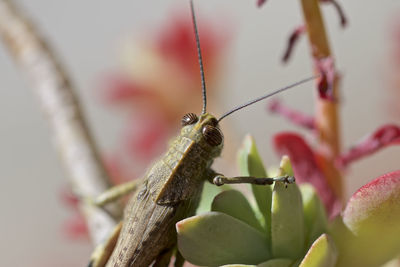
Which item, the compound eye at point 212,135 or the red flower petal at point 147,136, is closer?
the compound eye at point 212,135

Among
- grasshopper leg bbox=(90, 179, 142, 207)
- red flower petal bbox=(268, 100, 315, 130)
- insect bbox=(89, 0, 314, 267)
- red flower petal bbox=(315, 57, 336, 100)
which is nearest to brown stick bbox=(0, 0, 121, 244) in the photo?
grasshopper leg bbox=(90, 179, 142, 207)

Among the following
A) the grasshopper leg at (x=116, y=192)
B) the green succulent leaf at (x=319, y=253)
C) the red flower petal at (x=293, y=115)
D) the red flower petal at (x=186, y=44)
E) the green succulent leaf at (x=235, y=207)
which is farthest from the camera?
the red flower petal at (x=186, y=44)

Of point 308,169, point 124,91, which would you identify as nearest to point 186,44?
point 124,91

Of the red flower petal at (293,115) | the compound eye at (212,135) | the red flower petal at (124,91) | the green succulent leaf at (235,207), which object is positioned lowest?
the green succulent leaf at (235,207)

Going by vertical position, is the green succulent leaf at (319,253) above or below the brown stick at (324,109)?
below

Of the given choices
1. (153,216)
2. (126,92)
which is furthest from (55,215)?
(153,216)

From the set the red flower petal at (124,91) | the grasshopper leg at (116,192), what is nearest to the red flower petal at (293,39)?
the grasshopper leg at (116,192)

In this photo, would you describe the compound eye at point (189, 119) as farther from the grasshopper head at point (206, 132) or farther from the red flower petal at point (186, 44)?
the red flower petal at point (186, 44)

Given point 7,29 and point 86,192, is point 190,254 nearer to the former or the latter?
point 86,192
